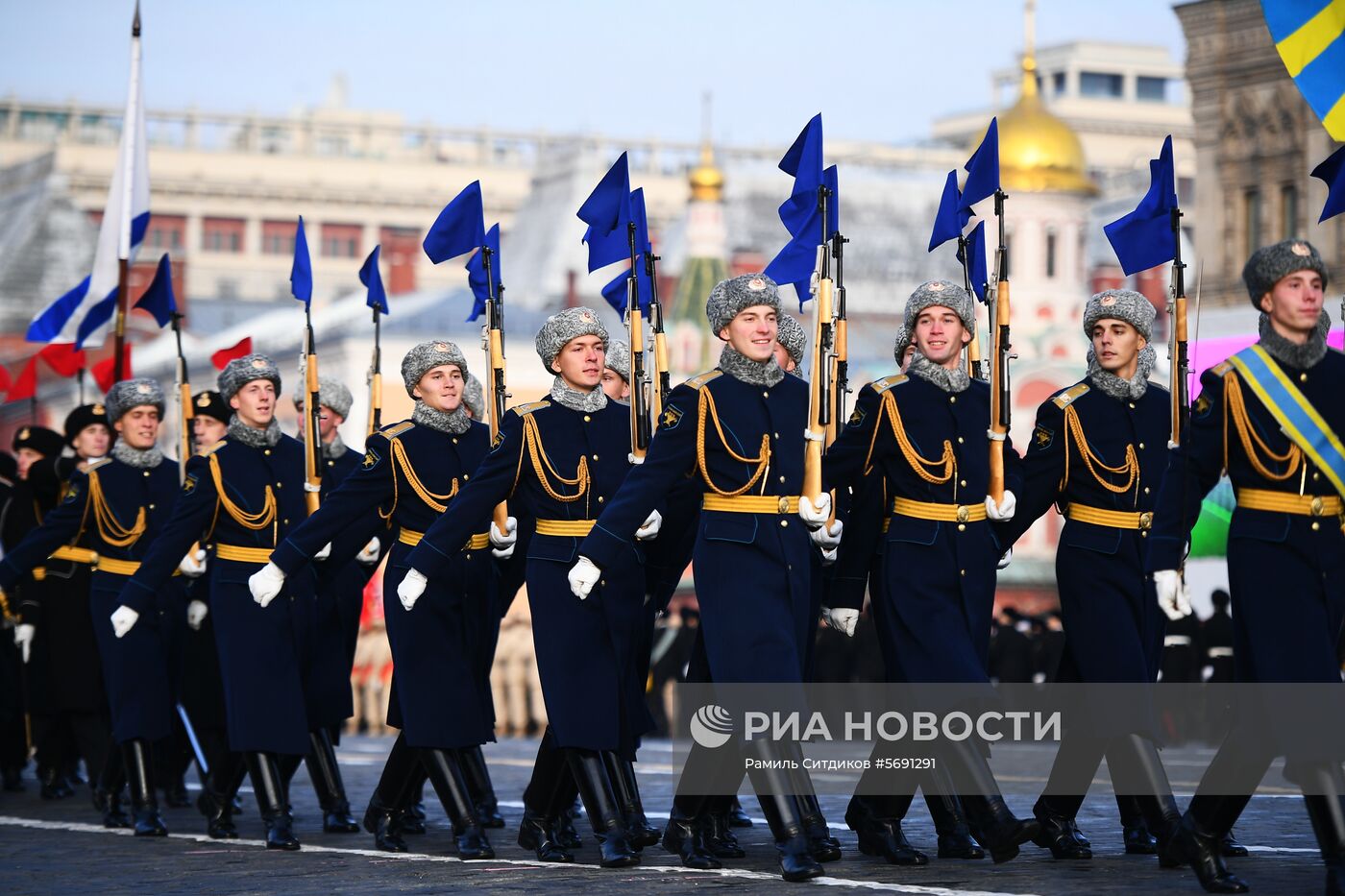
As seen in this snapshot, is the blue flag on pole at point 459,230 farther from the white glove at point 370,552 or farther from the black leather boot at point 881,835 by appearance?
the black leather boot at point 881,835

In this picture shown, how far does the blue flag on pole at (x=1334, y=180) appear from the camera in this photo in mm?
10094

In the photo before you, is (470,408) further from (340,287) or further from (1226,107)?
(340,287)

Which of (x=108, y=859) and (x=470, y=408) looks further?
(x=470, y=408)

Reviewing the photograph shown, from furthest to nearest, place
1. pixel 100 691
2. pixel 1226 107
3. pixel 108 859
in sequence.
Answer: pixel 1226 107, pixel 100 691, pixel 108 859

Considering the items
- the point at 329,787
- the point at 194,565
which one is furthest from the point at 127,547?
the point at 329,787

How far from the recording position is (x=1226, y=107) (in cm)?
5184

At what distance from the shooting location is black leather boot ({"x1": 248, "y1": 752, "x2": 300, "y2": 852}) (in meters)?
11.6

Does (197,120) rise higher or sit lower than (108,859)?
higher

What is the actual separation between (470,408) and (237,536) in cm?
192

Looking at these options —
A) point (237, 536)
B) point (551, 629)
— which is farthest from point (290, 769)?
point (551, 629)

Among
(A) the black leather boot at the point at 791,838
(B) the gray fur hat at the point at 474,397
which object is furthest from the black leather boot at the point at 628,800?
(B) the gray fur hat at the point at 474,397

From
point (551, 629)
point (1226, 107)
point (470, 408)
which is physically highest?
point (1226, 107)

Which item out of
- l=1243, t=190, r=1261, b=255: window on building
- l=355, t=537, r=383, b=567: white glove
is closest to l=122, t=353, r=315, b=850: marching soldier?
Result: l=355, t=537, r=383, b=567: white glove

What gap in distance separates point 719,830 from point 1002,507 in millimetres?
1711
